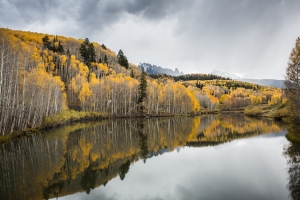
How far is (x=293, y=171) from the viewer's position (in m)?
13.3

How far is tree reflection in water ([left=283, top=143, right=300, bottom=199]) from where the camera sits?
10245 millimetres

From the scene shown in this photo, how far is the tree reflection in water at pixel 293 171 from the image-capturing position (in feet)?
33.6

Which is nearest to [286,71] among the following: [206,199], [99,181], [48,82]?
[206,199]

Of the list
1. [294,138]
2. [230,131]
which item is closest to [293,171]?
[294,138]

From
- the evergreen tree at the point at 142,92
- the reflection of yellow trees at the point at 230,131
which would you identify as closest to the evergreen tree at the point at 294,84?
the reflection of yellow trees at the point at 230,131

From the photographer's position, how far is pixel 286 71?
22500 millimetres

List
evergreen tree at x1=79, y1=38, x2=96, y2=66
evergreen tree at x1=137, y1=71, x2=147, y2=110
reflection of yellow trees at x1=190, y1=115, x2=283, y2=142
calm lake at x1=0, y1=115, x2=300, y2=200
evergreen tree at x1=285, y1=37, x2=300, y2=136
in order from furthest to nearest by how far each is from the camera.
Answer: evergreen tree at x1=79, y1=38, x2=96, y2=66 → evergreen tree at x1=137, y1=71, x2=147, y2=110 → reflection of yellow trees at x1=190, y1=115, x2=283, y2=142 → evergreen tree at x1=285, y1=37, x2=300, y2=136 → calm lake at x1=0, y1=115, x2=300, y2=200

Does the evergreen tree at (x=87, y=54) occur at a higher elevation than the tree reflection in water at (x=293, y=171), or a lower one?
higher

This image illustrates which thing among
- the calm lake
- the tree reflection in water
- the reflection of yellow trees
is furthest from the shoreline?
the tree reflection in water

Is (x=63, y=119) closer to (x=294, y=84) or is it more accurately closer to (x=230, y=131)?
(x=230, y=131)

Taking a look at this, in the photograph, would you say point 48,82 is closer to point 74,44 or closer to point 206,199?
point 206,199

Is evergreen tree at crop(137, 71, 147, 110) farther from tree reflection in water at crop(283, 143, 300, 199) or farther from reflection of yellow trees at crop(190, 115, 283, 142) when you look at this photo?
tree reflection in water at crop(283, 143, 300, 199)

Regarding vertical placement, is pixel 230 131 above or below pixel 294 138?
below

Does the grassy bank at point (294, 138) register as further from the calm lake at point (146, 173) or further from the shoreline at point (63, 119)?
the shoreline at point (63, 119)
